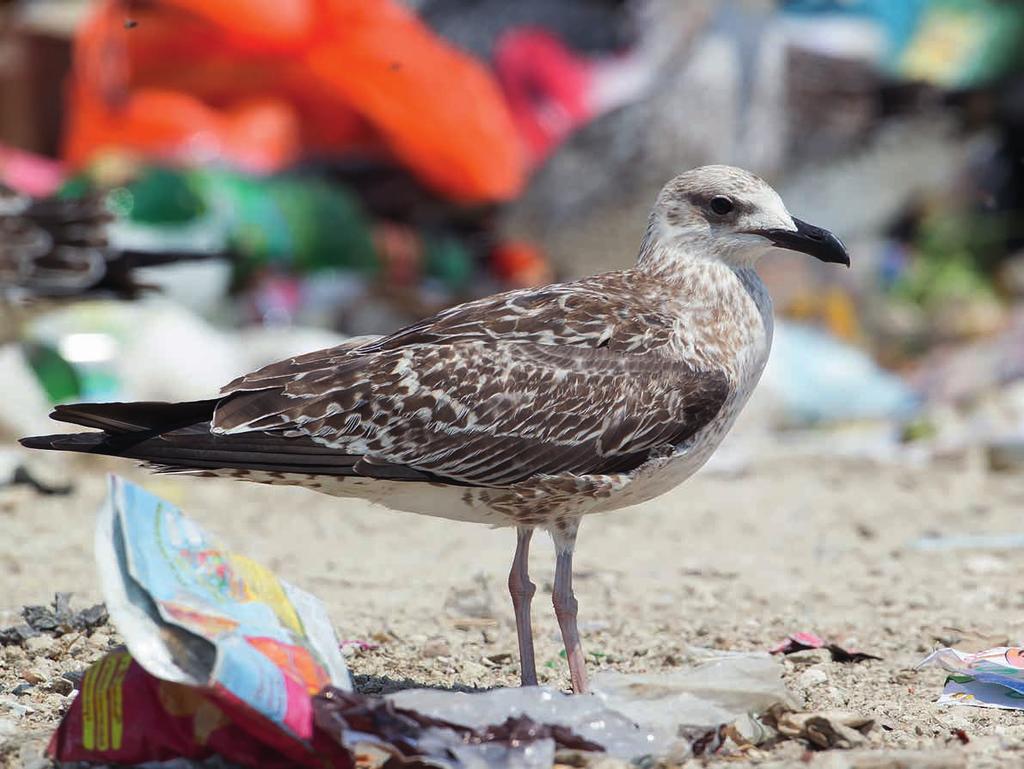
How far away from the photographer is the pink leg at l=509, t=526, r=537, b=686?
3.73 m

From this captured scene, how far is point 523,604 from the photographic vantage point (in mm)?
3855

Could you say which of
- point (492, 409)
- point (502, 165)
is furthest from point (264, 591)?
point (502, 165)

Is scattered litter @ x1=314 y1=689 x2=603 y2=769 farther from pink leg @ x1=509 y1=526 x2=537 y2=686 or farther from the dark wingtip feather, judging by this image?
the dark wingtip feather

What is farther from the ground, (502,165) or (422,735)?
(502,165)

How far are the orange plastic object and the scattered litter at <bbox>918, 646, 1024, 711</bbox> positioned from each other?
5.62m

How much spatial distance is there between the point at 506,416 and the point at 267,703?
1087mm

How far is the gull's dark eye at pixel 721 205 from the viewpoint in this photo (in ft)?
13.0

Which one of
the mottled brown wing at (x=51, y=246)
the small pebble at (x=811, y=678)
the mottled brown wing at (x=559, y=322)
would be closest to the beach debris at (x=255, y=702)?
the small pebble at (x=811, y=678)

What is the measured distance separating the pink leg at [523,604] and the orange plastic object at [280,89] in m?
5.21

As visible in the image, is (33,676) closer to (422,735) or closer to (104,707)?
(104,707)

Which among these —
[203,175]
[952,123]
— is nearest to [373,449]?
[203,175]

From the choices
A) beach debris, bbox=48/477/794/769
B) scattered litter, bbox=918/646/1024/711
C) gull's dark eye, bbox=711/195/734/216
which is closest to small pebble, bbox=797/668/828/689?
scattered litter, bbox=918/646/1024/711

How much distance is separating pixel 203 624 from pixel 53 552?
2.53 meters

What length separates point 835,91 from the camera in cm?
1020
